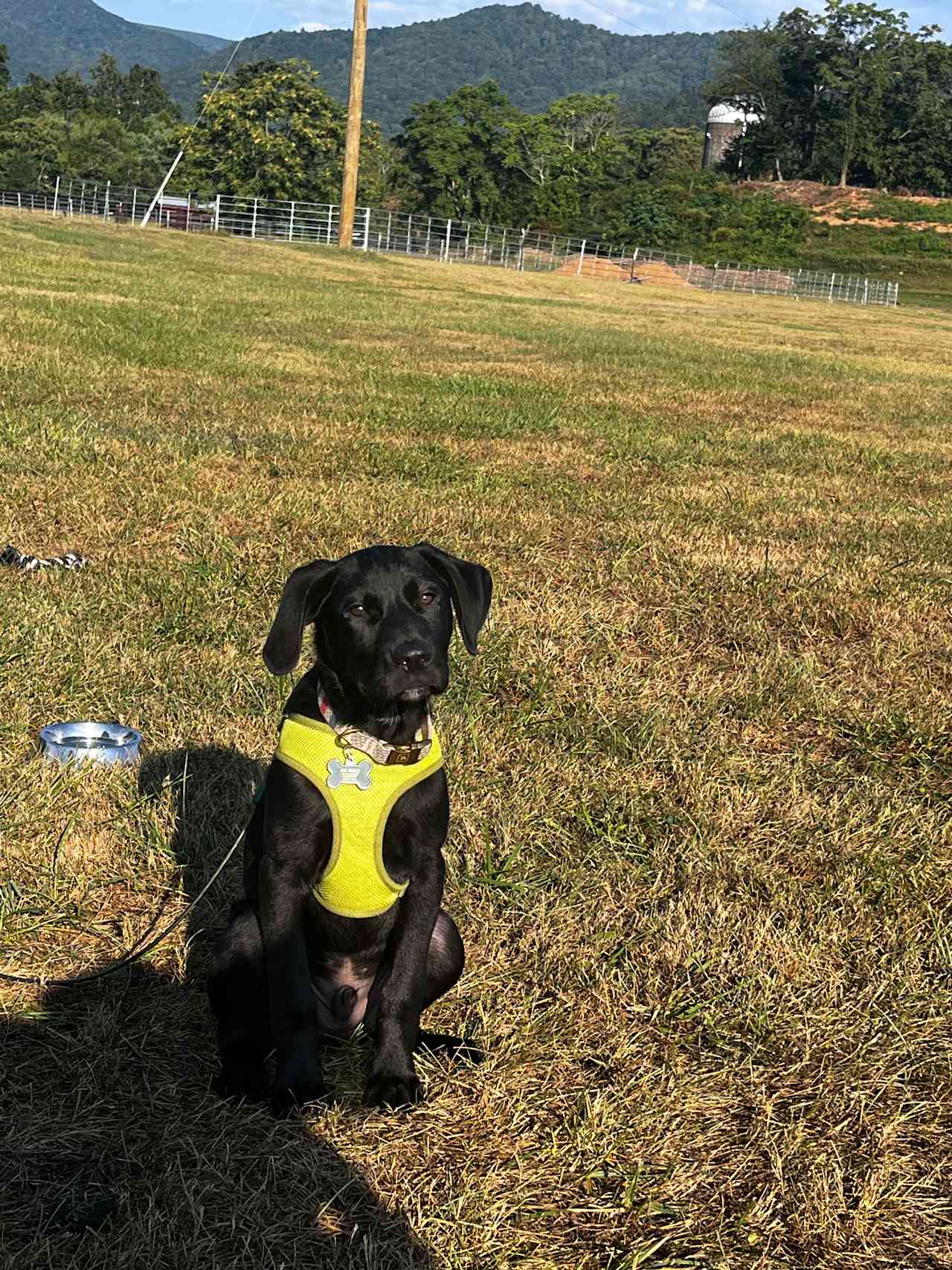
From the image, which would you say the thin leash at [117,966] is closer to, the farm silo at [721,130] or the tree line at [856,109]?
the tree line at [856,109]

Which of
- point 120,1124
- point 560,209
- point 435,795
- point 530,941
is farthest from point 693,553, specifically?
point 560,209

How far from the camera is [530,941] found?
122 inches

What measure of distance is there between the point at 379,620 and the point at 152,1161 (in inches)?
44.4

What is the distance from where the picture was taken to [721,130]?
116m

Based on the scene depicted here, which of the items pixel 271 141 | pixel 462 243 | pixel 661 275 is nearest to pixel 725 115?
pixel 271 141

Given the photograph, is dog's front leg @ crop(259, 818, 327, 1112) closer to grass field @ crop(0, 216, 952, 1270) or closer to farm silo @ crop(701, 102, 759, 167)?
grass field @ crop(0, 216, 952, 1270)

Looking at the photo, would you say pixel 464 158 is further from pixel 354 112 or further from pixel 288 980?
pixel 288 980

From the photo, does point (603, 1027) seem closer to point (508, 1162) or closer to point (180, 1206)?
point (508, 1162)

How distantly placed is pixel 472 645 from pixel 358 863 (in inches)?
21.7

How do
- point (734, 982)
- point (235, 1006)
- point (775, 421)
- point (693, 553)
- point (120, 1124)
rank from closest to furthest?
point (120, 1124) < point (235, 1006) < point (734, 982) < point (693, 553) < point (775, 421)

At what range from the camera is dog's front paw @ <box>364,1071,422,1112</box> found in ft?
8.05

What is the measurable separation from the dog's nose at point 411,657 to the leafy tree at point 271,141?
240 ft

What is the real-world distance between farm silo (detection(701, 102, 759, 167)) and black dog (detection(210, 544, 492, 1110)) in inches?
4808

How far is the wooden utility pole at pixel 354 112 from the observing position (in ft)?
116
